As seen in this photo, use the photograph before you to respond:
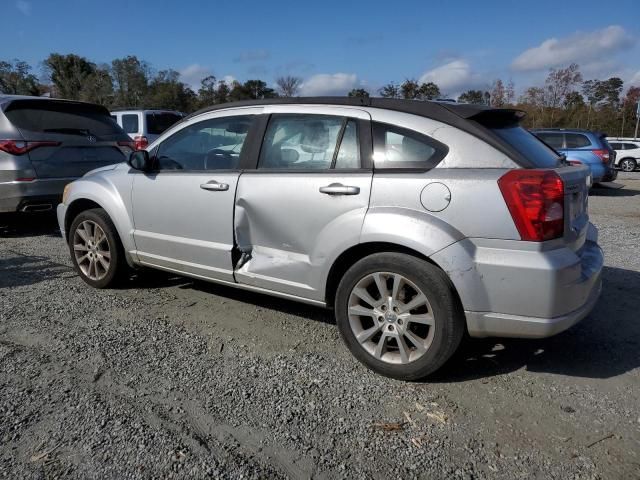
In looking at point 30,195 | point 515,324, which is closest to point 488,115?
point 515,324

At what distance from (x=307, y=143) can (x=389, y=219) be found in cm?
92

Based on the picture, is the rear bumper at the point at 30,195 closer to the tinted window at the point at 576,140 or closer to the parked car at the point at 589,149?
the parked car at the point at 589,149

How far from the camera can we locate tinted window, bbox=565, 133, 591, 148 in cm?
1397

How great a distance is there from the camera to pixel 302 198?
3.44 metres

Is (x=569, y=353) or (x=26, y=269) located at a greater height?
(x=26, y=269)

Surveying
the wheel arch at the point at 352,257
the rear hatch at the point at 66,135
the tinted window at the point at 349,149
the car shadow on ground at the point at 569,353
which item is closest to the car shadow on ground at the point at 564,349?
the car shadow on ground at the point at 569,353

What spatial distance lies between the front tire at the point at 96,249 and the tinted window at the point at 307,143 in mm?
1801

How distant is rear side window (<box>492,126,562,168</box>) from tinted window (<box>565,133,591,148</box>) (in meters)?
11.9

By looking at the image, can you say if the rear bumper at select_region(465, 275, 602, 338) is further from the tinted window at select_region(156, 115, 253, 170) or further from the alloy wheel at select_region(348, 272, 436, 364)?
the tinted window at select_region(156, 115, 253, 170)

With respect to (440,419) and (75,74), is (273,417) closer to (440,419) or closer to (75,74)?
(440,419)

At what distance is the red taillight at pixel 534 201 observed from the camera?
109 inches

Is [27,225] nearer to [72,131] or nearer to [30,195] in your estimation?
[30,195]

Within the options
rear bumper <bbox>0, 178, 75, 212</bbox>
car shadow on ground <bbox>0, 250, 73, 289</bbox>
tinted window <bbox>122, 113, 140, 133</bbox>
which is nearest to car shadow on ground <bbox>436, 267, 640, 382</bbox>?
car shadow on ground <bbox>0, 250, 73, 289</bbox>

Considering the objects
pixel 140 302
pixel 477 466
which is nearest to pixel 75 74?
pixel 140 302
